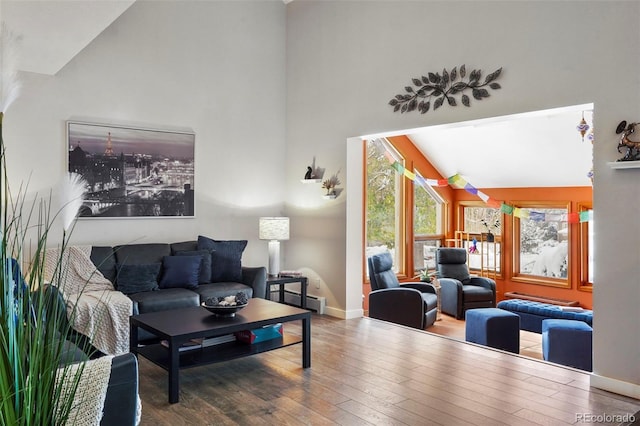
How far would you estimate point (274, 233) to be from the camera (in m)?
5.89

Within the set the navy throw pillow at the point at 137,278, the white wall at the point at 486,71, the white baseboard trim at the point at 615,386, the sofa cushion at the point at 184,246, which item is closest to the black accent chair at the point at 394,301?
the white wall at the point at 486,71

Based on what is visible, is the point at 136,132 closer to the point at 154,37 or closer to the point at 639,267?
the point at 154,37

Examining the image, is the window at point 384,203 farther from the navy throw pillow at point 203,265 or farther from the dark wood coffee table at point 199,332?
the dark wood coffee table at point 199,332

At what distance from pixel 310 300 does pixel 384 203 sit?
2293mm

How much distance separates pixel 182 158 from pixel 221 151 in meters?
0.52

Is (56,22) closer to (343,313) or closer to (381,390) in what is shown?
(381,390)

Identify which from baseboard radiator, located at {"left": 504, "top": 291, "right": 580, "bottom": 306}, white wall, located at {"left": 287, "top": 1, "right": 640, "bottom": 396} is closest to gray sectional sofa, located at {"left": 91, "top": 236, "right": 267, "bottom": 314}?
white wall, located at {"left": 287, "top": 1, "right": 640, "bottom": 396}

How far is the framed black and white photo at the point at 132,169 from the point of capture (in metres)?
5.06

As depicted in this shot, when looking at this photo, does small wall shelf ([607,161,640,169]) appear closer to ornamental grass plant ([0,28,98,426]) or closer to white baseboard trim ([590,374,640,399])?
white baseboard trim ([590,374,640,399])

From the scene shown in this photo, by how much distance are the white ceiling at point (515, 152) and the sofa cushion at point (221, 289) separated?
3.23 meters

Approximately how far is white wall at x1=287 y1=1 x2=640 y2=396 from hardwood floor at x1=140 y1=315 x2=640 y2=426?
0.55m

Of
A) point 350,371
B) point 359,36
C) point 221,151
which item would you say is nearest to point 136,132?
point 221,151

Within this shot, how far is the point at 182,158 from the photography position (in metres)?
5.73

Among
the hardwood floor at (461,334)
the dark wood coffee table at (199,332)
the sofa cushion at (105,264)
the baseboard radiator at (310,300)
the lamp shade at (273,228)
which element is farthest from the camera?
the baseboard radiator at (310,300)
